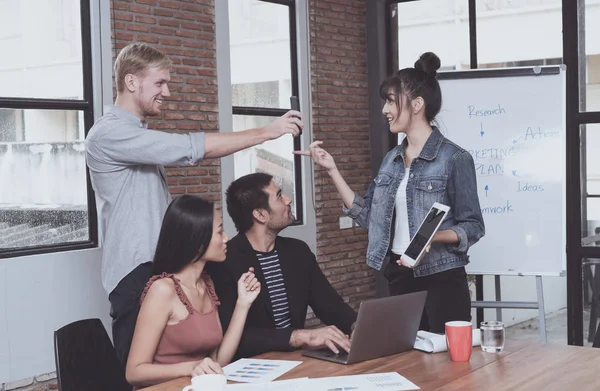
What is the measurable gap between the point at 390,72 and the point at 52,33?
2841 mm

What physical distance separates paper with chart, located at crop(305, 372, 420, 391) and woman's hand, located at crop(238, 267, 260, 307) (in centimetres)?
51

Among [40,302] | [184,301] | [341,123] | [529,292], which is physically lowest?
[529,292]

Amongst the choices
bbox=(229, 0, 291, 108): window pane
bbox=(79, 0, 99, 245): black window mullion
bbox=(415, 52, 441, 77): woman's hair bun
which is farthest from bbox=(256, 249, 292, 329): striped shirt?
bbox=(229, 0, 291, 108): window pane

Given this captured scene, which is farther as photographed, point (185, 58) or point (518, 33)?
point (518, 33)

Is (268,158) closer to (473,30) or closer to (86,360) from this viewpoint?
(473,30)

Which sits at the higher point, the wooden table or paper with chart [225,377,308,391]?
paper with chart [225,377,308,391]

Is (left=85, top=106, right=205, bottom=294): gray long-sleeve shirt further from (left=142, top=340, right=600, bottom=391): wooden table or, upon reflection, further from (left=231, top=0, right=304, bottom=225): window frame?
(left=231, top=0, right=304, bottom=225): window frame

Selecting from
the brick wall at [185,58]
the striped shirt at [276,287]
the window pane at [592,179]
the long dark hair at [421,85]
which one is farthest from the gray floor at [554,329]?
the striped shirt at [276,287]

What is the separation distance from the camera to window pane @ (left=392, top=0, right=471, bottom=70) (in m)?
5.91

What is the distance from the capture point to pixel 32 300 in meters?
4.16

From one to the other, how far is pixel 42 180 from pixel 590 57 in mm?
3490

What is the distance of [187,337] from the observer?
99.4 inches

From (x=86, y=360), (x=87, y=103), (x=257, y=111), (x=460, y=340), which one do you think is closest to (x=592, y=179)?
(x=257, y=111)

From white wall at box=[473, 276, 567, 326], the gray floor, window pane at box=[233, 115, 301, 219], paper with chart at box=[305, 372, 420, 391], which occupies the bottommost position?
the gray floor
